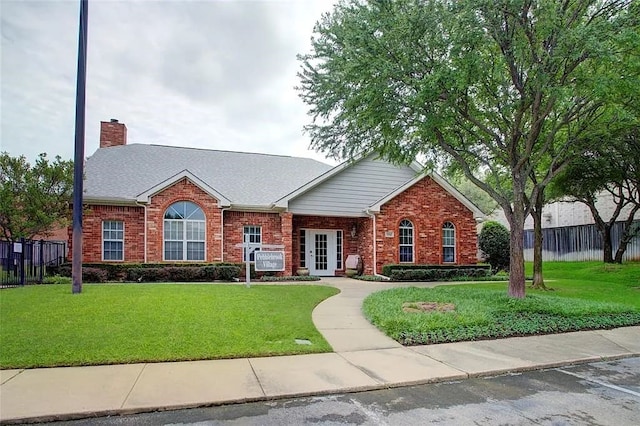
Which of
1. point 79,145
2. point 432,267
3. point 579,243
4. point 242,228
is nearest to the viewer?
point 79,145

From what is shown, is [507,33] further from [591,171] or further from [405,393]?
[591,171]

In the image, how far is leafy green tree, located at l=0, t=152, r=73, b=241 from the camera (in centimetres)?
1441

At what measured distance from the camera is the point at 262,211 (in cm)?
1917

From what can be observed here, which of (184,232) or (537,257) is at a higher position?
(184,232)

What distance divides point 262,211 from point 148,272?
5453 mm

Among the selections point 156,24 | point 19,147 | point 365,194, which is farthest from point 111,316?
→ point 365,194

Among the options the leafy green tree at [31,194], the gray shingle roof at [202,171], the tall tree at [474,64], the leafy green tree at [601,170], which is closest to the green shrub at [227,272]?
the gray shingle roof at [202,171]

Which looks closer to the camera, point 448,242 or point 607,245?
point 448,242

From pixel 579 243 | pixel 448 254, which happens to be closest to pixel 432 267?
pixel 448 254

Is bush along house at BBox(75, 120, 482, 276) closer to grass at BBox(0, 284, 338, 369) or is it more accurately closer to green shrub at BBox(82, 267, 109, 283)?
green shrub at BBox(82, 267, 109, 283)

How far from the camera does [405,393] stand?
5367mm

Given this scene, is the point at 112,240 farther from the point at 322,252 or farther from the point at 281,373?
the point at 281,373

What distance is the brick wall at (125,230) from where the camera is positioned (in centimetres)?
1669

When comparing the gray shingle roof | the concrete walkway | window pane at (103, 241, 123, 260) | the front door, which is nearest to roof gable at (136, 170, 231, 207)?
the gray shingle roof
